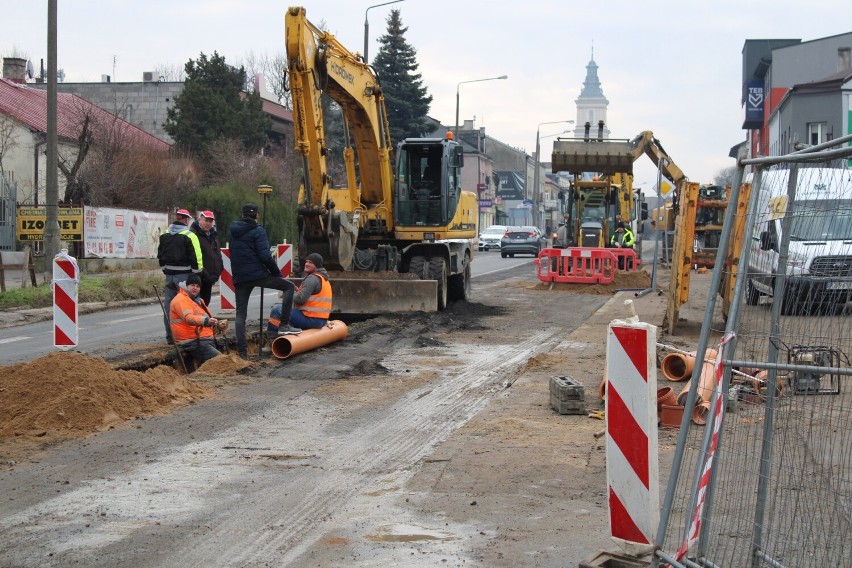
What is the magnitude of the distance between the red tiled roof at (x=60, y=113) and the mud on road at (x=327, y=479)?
31.5 metres

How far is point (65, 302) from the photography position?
1183 cm

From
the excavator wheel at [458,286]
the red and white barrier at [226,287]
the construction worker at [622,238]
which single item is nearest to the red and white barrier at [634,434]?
the red and white barrier at [226,287]

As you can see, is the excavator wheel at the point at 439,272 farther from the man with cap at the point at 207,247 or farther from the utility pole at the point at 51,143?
the utility pole at the point at 51,143

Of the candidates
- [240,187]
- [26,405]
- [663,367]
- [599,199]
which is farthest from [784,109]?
[26,405]

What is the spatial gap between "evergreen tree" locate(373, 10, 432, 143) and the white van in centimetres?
5575

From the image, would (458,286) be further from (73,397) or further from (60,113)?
(60,113)

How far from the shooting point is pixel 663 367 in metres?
10.9

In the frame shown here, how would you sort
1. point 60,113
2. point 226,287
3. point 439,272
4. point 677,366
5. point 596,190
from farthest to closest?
1. point 60,113
2. point 596,190
3. point 439,272
4. point 226,287
5. point 677,366

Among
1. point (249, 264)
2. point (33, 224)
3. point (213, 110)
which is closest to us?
point (249, 264)

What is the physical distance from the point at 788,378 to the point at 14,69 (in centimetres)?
5359

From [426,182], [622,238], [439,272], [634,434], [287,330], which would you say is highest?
[426,182]

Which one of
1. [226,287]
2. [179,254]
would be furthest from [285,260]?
[179,254]

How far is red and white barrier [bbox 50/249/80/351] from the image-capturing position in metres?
11.8

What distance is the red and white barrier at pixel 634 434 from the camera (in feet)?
16.7
